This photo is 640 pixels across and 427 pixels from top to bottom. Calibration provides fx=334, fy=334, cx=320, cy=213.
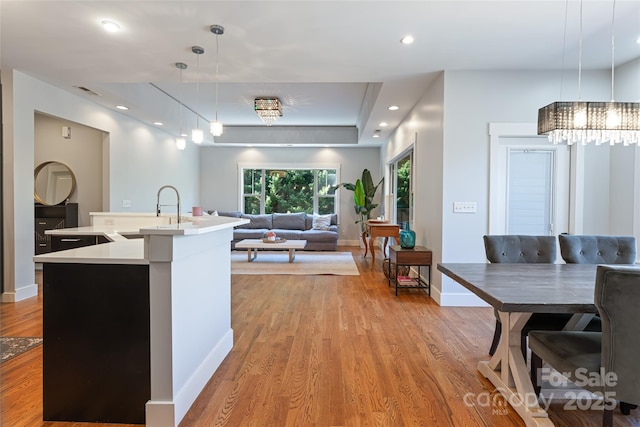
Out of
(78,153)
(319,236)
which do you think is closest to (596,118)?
(319,236)

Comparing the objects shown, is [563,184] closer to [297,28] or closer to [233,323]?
[297,28]

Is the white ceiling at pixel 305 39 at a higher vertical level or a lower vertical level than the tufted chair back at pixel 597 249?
higher

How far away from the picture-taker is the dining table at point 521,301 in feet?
4.69

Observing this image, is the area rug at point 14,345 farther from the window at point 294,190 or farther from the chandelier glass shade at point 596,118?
the window at point 294,190

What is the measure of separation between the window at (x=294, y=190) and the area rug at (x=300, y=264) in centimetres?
196

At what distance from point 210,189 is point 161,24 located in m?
6.48

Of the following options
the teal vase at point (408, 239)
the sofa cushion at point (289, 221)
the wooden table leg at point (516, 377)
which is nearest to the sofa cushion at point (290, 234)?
the sofa cushion at point (289, 221)

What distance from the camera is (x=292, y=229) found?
27.5 feet

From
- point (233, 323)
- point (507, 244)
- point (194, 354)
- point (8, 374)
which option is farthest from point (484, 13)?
point (8, 374)

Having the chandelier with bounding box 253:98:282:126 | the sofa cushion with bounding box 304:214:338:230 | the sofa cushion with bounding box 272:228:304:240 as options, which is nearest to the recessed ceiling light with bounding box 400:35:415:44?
the chandelier with bounding box 253:98:282:126

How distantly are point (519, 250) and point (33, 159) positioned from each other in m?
5.18

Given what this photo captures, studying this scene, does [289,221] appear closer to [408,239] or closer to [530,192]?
[408,239]

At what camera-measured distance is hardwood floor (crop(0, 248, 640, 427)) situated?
1.76m

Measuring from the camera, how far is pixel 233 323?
313 cm
